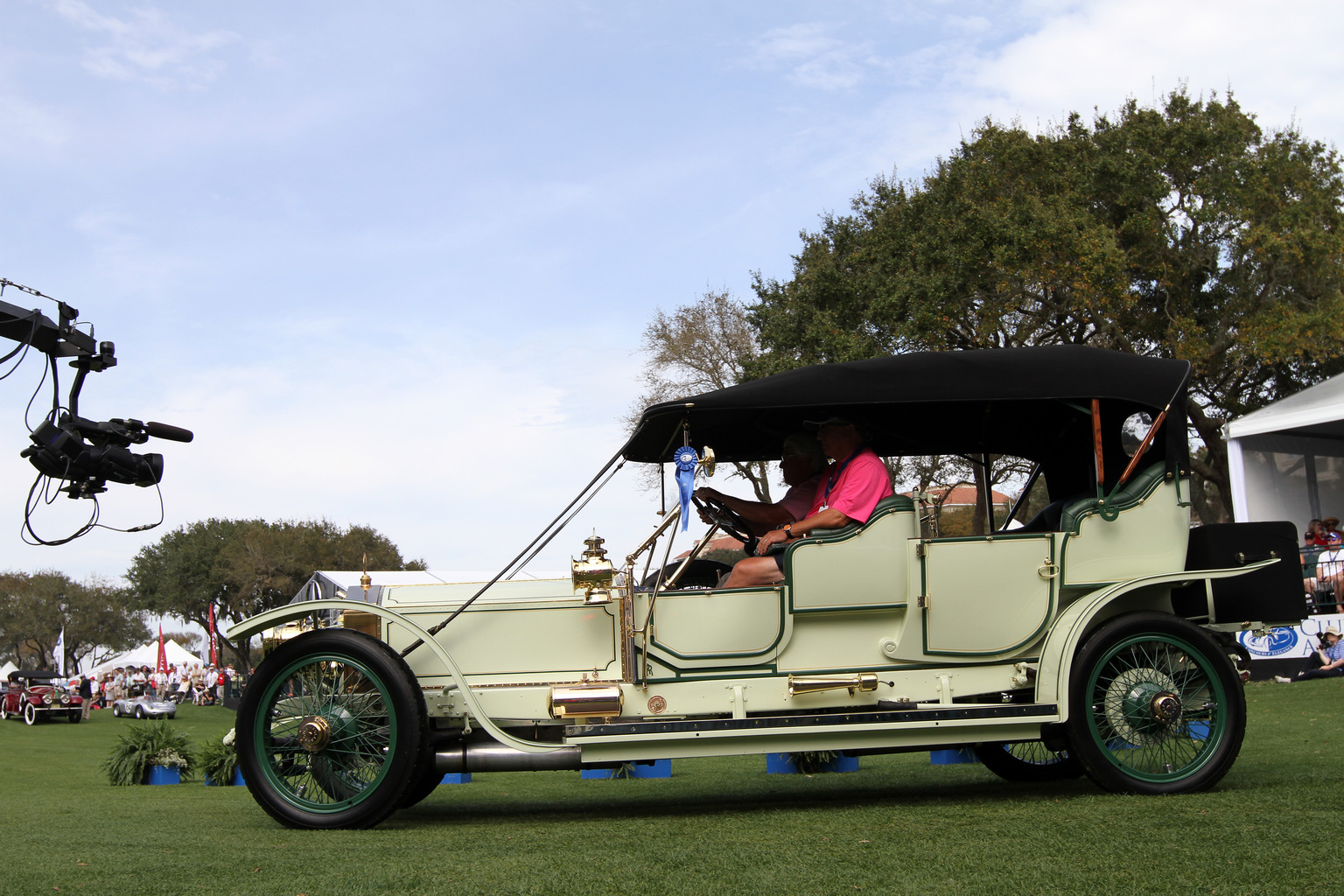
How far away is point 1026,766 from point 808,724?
2073mm

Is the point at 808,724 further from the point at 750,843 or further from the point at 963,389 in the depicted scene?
the point at 963,389

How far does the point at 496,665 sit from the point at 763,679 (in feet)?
4.32

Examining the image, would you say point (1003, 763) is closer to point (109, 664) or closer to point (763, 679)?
point (763, 679)

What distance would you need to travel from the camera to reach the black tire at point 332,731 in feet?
16.0

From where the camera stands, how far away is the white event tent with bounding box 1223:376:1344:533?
1702 centimetres

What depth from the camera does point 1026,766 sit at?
250 inches

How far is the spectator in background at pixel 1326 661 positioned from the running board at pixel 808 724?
11.4m

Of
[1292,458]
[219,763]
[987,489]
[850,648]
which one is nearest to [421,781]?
[850,648]

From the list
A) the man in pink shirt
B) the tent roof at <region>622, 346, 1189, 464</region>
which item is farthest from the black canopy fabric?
the man in pink shirt

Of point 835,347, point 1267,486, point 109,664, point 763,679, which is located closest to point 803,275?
point 835,347

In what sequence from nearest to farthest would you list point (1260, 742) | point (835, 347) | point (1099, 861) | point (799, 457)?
point (1099, 861) → point (799, 457) → point (1260, 742) → point (835, 347)

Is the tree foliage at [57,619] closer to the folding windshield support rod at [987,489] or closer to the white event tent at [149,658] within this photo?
the white event tent at [149,658]

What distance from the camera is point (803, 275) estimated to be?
78.7 ft

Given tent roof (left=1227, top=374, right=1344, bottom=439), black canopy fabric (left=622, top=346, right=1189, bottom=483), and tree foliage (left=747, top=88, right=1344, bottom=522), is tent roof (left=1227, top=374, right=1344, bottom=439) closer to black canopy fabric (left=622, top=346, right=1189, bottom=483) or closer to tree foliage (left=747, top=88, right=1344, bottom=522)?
tree foliage (left=747, top=88, right=1344, bottom=522)
